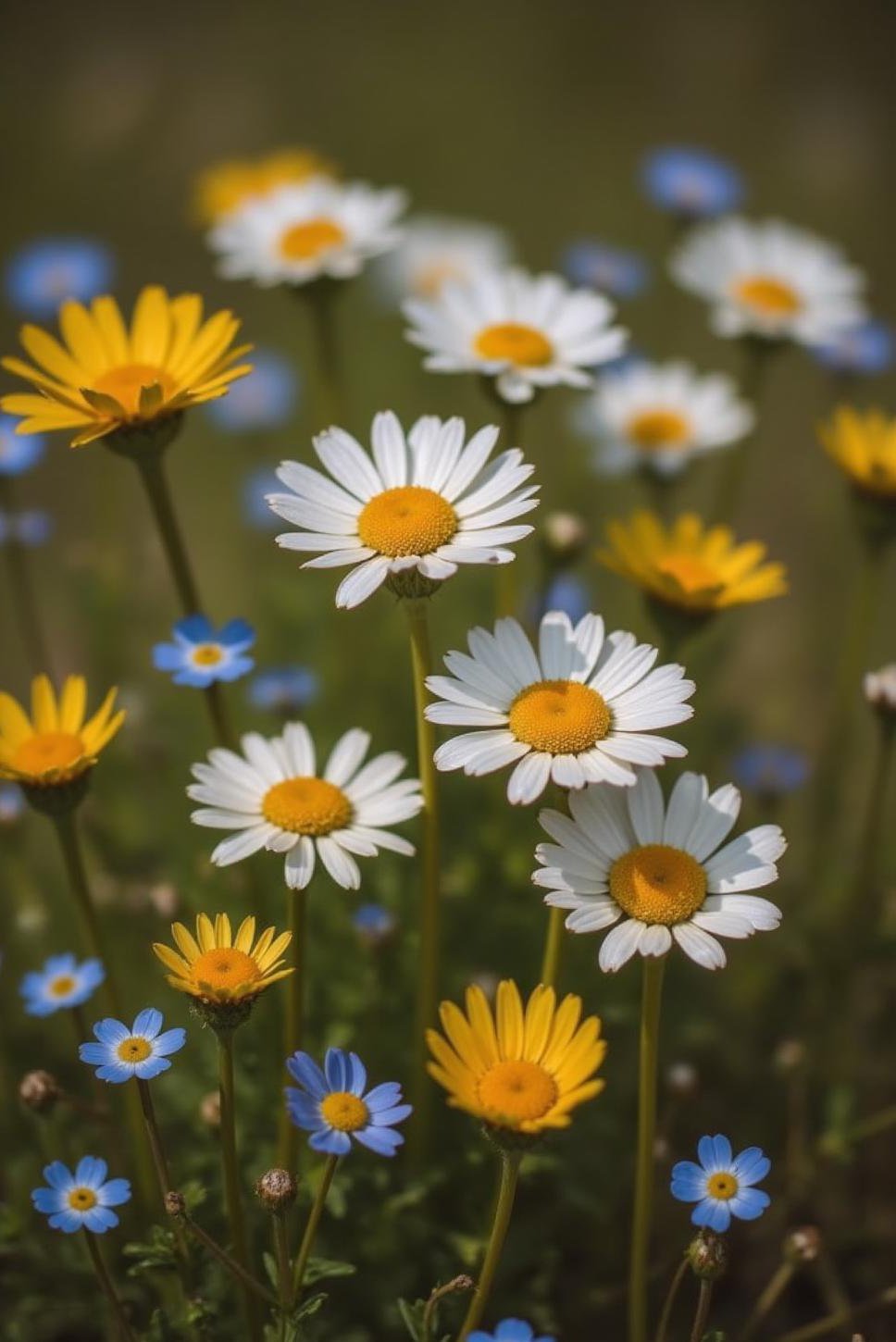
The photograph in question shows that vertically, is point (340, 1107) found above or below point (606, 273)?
below

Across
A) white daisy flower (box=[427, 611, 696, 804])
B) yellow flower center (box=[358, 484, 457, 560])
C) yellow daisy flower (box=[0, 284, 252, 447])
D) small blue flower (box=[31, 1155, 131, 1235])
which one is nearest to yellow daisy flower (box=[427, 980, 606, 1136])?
white daisy flower (box=[427, 611, 696, 804])

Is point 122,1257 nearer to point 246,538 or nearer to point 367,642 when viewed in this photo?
point 367,642

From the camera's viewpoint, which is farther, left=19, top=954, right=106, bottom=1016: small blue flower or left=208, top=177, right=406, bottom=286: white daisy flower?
left=208, top=177, right=406, bottom=286: white daisy flower

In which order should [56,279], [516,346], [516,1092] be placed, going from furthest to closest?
[56,279] < [516,346] < [516,1092]

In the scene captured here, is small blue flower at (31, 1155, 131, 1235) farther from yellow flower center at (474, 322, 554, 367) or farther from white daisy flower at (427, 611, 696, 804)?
yellow flower center at (474, 322, 554, 367)

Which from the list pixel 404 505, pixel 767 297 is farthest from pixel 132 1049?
pixel 767 297

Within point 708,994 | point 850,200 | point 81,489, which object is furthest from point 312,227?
point 850,200

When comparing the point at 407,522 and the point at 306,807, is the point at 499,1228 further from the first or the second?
the point at 407,522
